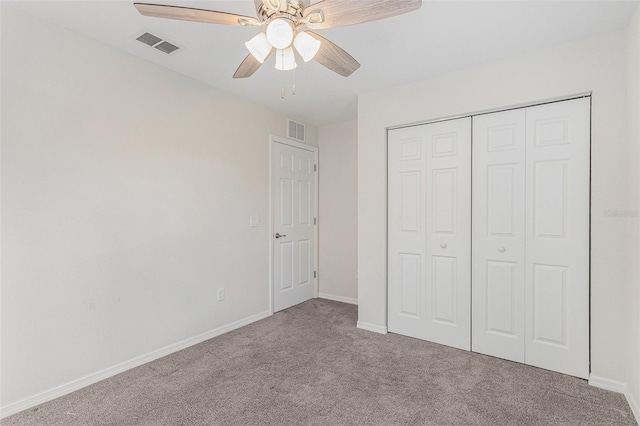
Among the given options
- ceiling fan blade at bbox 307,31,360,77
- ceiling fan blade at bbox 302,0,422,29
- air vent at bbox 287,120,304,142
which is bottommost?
ceiling fan blade at bbox 307,31,360,77

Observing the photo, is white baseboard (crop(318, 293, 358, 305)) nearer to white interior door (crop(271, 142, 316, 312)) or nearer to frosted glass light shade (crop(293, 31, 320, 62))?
white interior door (crop(271, 142, 316, 312))

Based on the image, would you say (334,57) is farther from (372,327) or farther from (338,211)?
(338,211)

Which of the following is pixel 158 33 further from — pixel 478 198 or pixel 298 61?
pixel 478 198

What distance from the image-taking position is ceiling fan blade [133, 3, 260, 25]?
1420mm

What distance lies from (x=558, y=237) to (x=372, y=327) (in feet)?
5.94

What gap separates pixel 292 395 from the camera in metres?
2.08

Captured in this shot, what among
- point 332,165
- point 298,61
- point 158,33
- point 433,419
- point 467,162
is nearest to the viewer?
point 433,419

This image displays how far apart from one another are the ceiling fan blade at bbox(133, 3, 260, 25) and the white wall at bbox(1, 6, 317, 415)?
1.12 m

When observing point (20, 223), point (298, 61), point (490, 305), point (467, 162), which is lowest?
point (490, 305)

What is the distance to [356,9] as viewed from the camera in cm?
141

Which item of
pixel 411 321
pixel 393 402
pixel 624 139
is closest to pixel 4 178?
pixel 393 402

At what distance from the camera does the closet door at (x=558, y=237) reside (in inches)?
89.0

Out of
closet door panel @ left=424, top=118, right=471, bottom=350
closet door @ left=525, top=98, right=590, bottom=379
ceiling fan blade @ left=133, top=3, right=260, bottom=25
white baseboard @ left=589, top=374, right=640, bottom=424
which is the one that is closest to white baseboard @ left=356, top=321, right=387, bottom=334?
closet door panel @ left=424, top=118, right=471, bottom=350

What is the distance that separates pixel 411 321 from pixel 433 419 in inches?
48.5
